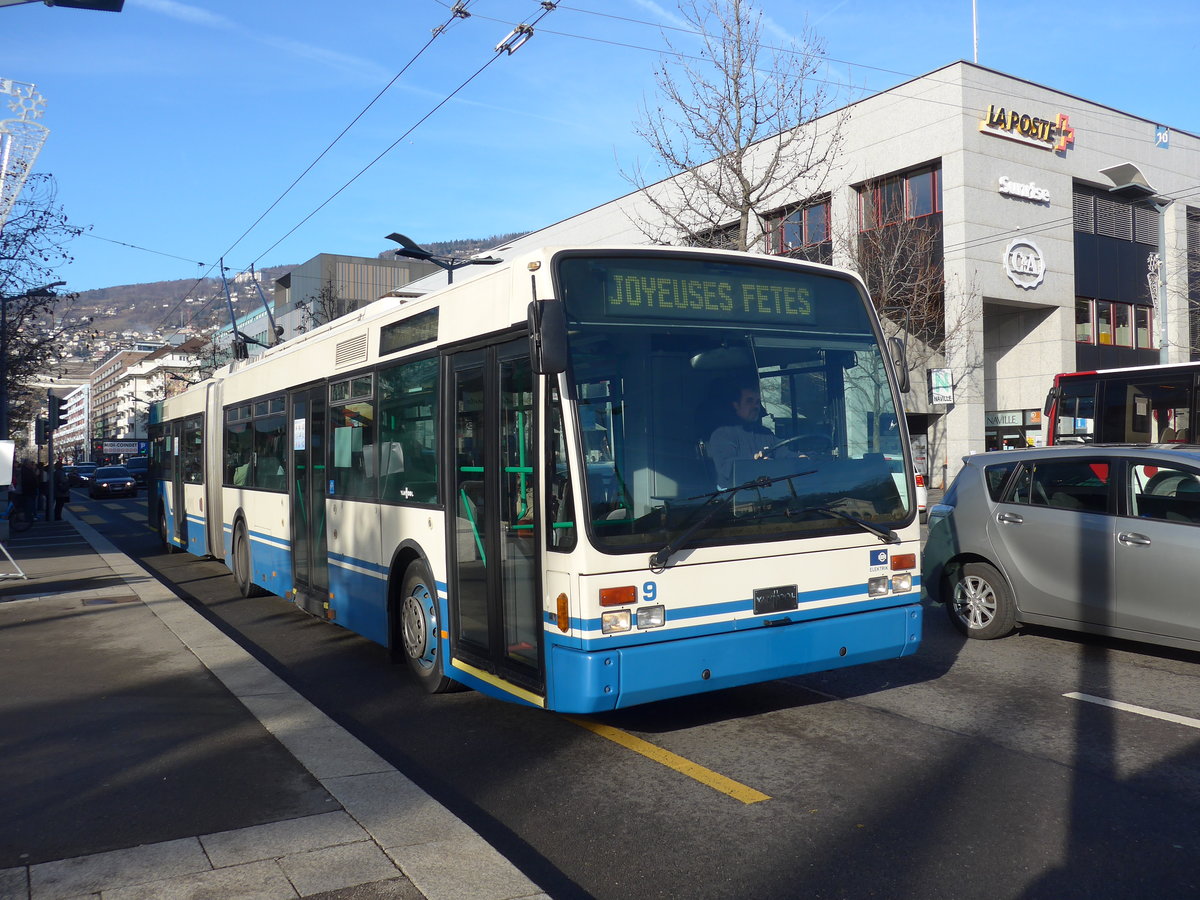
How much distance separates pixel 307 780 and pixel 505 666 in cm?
125

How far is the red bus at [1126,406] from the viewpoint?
18.0 metres

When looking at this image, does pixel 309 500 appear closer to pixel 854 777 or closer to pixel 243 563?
pixel 243 563

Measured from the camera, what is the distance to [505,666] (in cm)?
607

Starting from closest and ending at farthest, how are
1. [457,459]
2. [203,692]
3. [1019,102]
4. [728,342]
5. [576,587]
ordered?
[576,587] → [728,342] → [457,459] → [203,692] → [1019,102]

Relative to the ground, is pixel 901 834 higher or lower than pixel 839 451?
lower

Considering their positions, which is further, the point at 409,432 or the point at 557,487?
the point at 409,432

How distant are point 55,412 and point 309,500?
2422 cm

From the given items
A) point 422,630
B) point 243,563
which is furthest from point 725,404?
point 243,563

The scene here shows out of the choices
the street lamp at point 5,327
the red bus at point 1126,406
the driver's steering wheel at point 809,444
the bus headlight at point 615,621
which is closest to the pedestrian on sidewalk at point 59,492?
the street lamp at point 5,327

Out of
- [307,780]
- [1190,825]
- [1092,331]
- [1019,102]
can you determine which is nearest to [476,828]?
[307,780]

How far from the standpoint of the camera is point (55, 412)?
3008 cm

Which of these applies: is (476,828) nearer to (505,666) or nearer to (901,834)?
(505,666)

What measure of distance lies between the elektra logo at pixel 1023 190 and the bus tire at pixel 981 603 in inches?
988

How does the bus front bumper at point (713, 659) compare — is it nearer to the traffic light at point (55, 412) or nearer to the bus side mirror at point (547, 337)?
the bus side mirror at point (547, 337)
